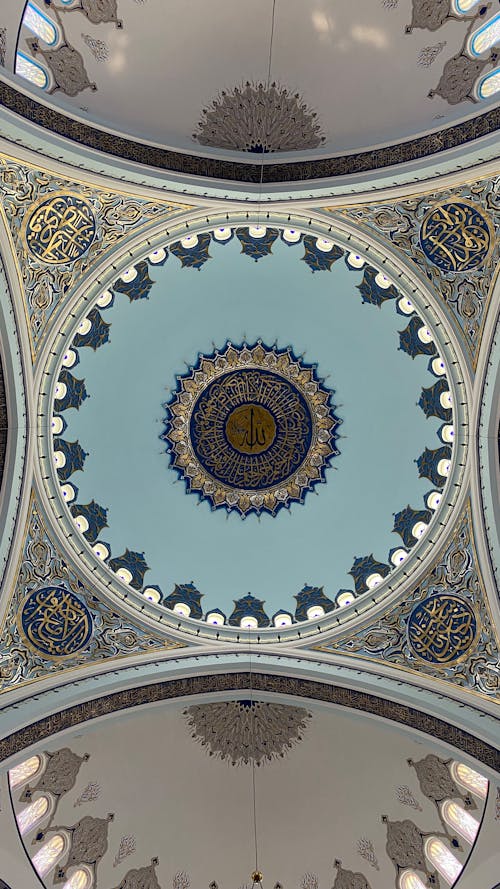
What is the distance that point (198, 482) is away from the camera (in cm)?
1149

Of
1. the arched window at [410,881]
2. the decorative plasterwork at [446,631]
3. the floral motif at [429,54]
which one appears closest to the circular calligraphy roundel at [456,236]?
the floral motif at [429,54]

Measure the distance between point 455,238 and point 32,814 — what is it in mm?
8879

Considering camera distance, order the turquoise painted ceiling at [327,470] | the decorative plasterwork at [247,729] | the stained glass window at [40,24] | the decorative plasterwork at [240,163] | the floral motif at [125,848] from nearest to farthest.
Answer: the stained glass window at [40,24], the decorative plasterwork at [240,163], the floral motif at [125,848], the decorative plasterwork at [247,729], the turquoise painted ceiling at [327,470]

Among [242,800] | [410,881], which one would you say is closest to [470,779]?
[410,881]

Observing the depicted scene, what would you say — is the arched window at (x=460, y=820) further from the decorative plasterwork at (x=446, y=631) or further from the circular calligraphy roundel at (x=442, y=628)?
the circular calligraphy roundel at (x=442, y=628)

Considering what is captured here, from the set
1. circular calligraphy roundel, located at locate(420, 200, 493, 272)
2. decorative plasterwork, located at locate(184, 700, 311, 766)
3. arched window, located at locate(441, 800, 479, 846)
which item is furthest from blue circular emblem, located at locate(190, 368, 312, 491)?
arched window, located at locate(441, 800, 479, 846)

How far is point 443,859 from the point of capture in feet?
26.8

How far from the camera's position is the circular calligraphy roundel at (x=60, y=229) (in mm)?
7688

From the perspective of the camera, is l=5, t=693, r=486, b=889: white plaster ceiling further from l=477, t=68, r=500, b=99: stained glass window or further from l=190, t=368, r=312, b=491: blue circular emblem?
l=477, t=68, r=500, b=99: stained glass window

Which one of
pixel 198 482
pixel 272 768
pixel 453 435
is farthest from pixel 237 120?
pixel 272 768

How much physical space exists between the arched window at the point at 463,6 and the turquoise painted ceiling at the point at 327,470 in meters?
3.91

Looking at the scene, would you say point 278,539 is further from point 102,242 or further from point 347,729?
point 102,242

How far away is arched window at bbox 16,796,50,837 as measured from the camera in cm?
799

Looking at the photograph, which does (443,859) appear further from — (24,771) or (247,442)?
(247,442)
